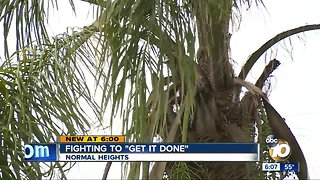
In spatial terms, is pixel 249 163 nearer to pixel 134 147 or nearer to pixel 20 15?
pixel 134 147

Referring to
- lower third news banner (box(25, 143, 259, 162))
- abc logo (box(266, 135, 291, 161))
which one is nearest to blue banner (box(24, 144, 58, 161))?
lower third news banner (box(25, 143, 259, 162))

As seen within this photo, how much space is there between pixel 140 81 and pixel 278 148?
0.70 meters

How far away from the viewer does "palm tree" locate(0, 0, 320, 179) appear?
4.47ft

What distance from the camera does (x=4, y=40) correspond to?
1.87 meters

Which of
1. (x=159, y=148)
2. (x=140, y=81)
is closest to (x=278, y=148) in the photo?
(x=159, y=148)

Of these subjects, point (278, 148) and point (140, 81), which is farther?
point (278, 148)

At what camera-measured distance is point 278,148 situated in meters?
1.89

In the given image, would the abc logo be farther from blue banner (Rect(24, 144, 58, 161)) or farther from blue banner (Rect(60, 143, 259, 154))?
blue banner (Rect(24, 144, 58, 161))

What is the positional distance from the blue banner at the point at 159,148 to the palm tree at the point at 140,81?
3 centimetres

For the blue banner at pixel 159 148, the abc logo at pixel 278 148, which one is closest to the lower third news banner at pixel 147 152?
the blue banner at pixel 159 148

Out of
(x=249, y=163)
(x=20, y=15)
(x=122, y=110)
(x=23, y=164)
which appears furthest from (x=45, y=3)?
(x=249, y=163)

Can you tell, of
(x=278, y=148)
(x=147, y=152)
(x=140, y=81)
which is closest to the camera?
(x=140, y=81)

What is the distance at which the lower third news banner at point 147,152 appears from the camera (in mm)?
1588

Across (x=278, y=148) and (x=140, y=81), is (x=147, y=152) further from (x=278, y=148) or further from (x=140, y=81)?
(x=278, y=148)
